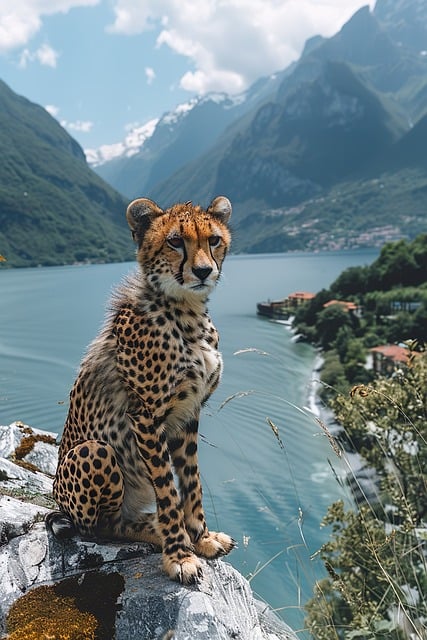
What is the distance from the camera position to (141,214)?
3562mm

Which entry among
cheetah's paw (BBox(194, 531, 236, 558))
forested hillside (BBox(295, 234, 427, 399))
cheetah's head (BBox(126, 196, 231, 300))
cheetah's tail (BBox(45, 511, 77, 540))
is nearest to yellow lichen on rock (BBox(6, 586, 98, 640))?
cheetah's tail (BBox(45, 511, 77, 540))

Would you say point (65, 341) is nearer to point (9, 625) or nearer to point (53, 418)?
point (53, 418)

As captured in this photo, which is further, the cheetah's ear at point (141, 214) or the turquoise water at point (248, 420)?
the turquoise water at point (248, 420)

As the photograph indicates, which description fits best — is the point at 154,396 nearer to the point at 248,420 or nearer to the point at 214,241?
the point at 214,241

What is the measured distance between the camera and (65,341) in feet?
198

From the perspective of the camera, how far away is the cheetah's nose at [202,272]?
10.9ft

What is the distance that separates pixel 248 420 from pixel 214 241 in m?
33.7

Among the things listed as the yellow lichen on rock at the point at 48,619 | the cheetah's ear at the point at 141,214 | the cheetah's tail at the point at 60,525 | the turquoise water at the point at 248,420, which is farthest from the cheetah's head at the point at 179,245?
the yellow lichen on rock at the point at 48,619

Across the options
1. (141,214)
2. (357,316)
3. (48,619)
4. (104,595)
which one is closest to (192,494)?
(104,595)

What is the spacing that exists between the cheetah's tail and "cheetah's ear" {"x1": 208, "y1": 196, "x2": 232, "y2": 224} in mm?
2350

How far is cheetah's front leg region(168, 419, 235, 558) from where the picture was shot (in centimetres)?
385

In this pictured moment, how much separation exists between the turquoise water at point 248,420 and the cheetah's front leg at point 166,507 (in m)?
0.49

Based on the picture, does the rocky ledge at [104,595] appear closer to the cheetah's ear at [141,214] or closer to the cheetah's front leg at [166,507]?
the cheetah's front leg at [166,507]

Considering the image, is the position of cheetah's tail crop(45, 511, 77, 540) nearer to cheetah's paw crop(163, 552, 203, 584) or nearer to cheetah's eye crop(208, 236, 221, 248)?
cheetah's paw crop(163, 552, 203, 584)
